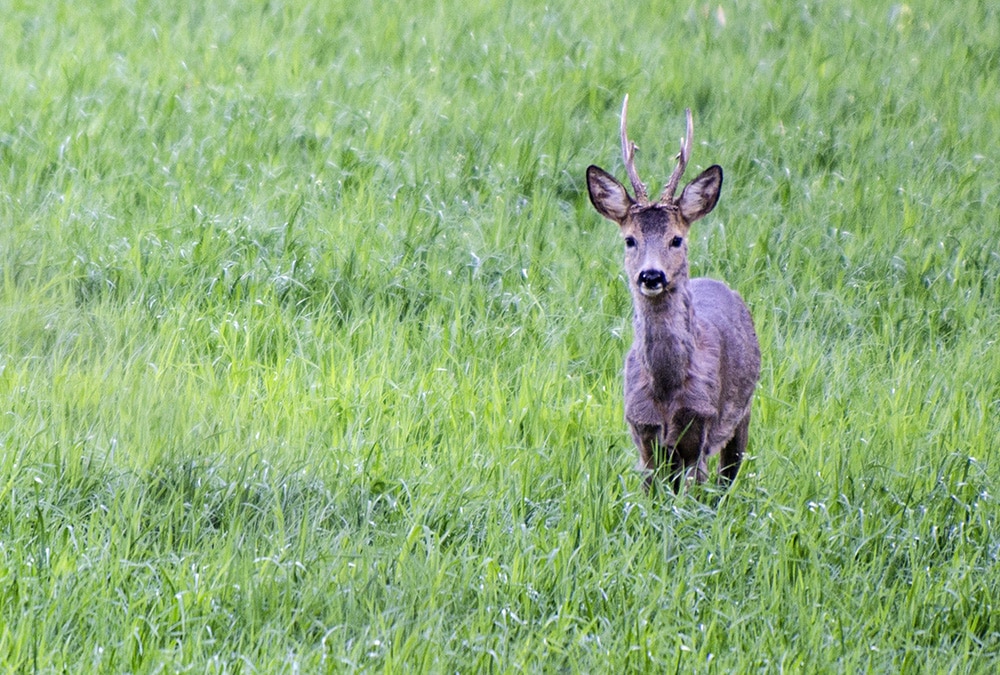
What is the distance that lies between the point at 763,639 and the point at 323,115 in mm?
5634

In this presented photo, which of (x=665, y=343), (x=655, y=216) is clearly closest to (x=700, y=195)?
(x=655, y=216)

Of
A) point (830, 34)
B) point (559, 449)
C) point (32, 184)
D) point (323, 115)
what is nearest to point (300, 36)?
point (323, 115)

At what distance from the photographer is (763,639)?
4199 mm

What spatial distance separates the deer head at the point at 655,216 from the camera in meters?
5.06

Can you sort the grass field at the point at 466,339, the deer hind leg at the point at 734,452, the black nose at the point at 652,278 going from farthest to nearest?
the deer hind leg at the point at 734,452, the black nose at the point at 652,278, the grass field at the point at 466,339

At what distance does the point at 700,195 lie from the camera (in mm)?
5266

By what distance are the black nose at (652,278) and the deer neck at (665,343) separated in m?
0.18

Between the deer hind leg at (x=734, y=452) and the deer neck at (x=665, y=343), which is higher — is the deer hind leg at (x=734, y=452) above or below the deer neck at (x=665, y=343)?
below

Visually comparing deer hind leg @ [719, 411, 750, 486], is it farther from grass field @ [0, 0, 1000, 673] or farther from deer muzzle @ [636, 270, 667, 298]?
deer muzzle @ [636, 270, 667, 298]

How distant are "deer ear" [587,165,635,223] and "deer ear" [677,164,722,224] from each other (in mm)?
207

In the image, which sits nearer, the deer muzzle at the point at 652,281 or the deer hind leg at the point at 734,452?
the deer muzzle at the point at 652,281

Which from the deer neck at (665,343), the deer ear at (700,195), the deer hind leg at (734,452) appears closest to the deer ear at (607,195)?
the deer ear at (700,195)

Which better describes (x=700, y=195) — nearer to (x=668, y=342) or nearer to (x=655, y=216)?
(x=655, y=216)

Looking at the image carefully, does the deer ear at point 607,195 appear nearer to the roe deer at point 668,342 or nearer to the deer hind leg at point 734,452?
the roe deer at point 668,342
